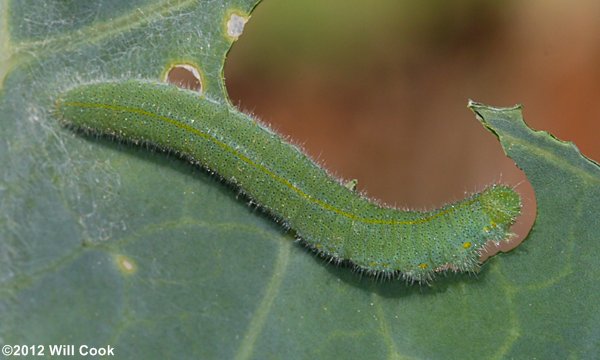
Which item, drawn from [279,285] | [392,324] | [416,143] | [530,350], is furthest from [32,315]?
[416,143]

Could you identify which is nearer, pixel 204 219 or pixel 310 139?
pixel 204 219

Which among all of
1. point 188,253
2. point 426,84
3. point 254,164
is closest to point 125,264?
point 188,253

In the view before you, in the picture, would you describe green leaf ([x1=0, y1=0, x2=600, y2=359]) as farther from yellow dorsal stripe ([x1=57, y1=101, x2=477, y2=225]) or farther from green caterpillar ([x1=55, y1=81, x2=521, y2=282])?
yellow dorsal stripe ([x1=57, y1=101, x2=477, y2=225])

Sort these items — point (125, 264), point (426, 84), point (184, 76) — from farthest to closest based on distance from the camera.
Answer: point (426, 84) → point (184, 76) → point (125, 264)

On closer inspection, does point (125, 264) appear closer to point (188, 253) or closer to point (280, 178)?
point (188, 253)

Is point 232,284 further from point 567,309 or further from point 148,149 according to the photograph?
point 567,309

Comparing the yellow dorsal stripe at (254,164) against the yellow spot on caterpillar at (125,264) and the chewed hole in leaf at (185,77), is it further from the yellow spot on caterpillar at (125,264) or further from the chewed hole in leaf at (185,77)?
the yellow spot on caterpillar at (125,264)
